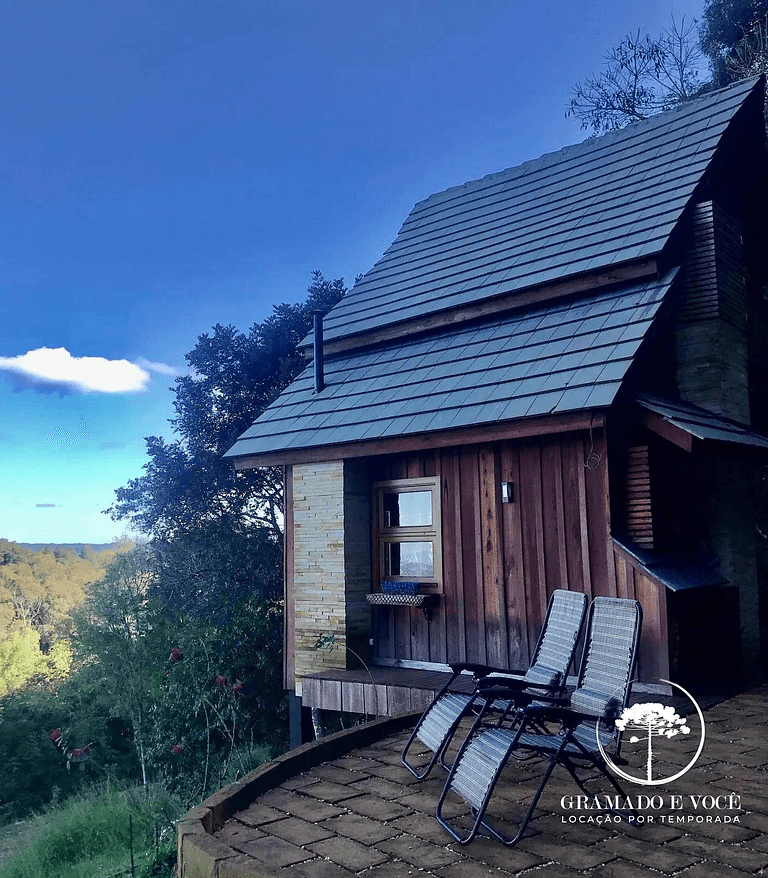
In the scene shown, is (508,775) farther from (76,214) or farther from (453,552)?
(76,214)

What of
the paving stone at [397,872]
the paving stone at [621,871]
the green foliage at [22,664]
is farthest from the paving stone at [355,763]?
the green foliage at [22,664]

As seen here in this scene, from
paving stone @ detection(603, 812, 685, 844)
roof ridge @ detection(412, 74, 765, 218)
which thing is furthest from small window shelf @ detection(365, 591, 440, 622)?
roof ridge @ detection(412, 74, 765, 218)

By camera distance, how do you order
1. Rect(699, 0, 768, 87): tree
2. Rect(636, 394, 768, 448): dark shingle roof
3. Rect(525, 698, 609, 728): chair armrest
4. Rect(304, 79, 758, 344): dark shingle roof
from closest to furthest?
Rect(525, 698, 609, 728): chair armrest
Rect(636, 394, 768, 448): dark shingle roof
Rect(304, 79, 758, 344): dark shingle roof
Rect(699, 0, 768, 87): tree

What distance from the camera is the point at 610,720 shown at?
3893 mm

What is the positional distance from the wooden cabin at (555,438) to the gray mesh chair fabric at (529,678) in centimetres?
185

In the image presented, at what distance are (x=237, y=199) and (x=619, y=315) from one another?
53.5m

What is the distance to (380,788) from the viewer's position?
4.51 metres

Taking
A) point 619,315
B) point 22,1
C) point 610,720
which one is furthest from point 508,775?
point 22,1

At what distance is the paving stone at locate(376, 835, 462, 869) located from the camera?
3.40 meters

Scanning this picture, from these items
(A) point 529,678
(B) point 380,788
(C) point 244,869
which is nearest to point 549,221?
(A) point 529,678

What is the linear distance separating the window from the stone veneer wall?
208mm

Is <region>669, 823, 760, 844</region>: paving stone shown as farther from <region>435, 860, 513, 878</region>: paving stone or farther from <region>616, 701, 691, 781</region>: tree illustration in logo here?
<region>616, 701, 691, 781</region>: tree illustration in logo

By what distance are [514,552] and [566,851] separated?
4450 mm

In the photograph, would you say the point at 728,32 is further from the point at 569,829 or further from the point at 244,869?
the point at 244,869
